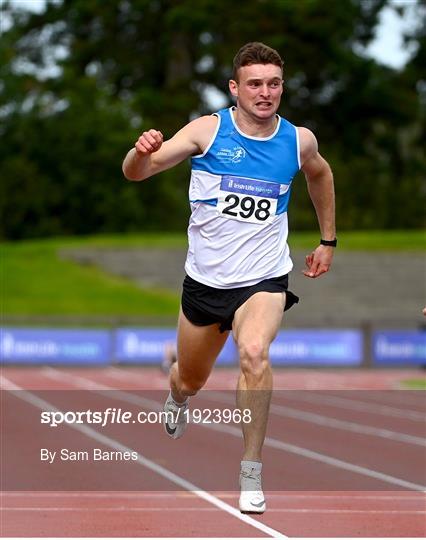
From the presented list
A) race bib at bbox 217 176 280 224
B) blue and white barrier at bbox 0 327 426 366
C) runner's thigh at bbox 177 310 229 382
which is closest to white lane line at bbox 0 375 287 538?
runner's thigh at bbox 177 310 229 382

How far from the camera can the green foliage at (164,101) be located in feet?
165

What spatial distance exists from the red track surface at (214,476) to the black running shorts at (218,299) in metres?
1.11

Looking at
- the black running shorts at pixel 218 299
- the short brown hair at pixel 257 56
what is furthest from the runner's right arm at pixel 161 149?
the black running shorts at pixel 218 299

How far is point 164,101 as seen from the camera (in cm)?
5412

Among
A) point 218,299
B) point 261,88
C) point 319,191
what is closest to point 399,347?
point 319,191

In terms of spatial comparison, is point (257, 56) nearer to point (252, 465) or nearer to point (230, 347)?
point (252, 465)

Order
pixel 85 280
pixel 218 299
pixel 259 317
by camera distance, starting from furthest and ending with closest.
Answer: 1. pixel 85 280
2. pixel 218 299
3. pixel 259 317

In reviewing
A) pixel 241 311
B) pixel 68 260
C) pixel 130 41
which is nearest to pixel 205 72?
pixel 130 41

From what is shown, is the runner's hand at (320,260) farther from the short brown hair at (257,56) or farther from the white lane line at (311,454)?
the white lane line at (311,454)

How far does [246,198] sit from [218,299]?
61 cm

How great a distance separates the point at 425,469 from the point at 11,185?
39349 mm

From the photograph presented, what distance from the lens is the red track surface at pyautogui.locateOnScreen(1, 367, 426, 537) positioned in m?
7.88

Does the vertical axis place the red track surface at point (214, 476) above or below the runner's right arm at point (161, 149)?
below

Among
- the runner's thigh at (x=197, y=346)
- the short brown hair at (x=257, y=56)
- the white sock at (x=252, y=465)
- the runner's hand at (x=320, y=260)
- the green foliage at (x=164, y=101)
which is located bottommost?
the white sock at (x=252, y=465)
